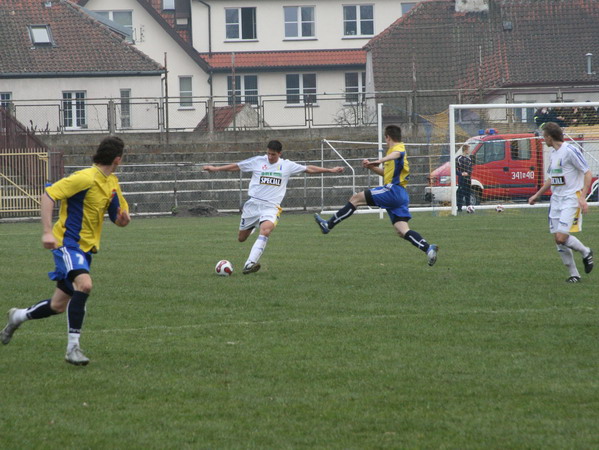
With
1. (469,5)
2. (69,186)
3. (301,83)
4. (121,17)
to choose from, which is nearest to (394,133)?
(69,186)

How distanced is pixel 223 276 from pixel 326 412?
7.45m

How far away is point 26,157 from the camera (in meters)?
32.2

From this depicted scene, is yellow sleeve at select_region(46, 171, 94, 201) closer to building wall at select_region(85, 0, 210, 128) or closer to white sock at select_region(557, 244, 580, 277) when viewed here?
white sock at select_region(557, 244, 580, 277)

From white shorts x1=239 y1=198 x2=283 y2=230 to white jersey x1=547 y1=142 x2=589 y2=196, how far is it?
12.7 ft

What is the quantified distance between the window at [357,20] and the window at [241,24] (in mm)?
5156

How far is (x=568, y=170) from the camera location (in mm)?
11969

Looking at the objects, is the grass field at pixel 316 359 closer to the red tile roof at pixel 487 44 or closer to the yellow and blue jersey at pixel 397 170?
the yellow and blue jersey at pixel 397 170

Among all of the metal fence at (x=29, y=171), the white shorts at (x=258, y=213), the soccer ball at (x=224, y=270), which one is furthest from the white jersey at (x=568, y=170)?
the metal fence at (x=29, y=171)

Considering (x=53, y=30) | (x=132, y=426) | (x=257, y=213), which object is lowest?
(x=132, y=426)

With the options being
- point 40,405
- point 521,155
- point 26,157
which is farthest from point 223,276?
point 26,157

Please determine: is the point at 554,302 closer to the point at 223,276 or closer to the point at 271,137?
the point at 223,276

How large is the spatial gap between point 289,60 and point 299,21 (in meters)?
2.59

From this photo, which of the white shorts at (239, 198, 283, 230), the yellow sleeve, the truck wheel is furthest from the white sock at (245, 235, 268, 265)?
the truck wheel

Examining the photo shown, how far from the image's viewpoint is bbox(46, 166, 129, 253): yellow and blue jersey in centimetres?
763
